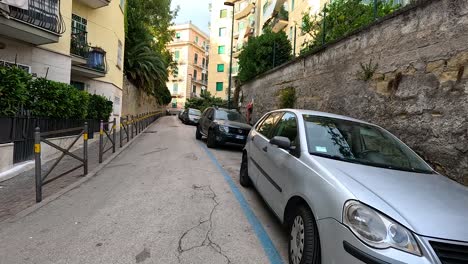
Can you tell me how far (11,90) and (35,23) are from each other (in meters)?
5.43

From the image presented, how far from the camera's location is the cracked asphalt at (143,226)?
3502mm

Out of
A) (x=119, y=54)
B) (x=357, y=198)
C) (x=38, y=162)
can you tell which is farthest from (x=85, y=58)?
(x=357, y=198)

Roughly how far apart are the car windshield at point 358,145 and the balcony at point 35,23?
415 inches

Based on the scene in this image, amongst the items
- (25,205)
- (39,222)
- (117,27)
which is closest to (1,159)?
(25,205)

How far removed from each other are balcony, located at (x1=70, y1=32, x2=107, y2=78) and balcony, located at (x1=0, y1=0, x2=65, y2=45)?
252cm

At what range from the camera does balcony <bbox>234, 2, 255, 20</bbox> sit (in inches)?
1666

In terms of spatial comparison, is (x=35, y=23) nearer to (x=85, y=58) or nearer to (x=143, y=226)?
(x=85, y=58)

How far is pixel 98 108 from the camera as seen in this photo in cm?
1419

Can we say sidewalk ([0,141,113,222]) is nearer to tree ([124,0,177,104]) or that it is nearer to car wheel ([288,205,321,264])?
car wheel ([288,205,321,264])

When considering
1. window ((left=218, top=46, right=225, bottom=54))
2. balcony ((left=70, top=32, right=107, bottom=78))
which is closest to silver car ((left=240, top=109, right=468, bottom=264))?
balcony ((left=70, top=32, right=107, bottom=78))

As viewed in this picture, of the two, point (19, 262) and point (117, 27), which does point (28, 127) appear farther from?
point (117, 27)

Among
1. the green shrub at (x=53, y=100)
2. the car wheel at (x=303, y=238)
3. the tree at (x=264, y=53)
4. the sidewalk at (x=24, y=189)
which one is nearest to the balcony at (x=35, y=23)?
the green shrub at (x=53, y=100)

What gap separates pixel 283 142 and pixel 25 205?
13.8 feet

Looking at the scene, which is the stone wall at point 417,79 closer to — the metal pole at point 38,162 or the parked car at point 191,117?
the metal pole at point 38,162
